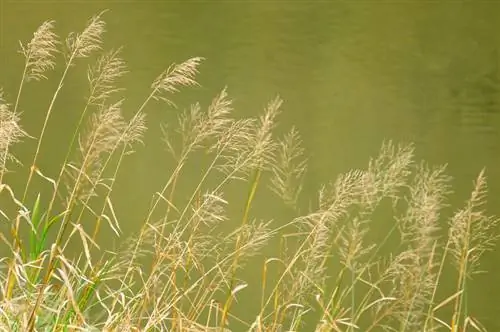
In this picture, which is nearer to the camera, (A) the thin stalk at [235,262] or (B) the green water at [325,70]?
(A) the thin stalk at [235,262]

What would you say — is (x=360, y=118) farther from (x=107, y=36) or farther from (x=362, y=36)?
(x=107, y=36)

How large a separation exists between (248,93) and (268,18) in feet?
2.49

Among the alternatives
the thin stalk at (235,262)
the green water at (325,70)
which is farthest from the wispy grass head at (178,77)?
the green water at (325,70)

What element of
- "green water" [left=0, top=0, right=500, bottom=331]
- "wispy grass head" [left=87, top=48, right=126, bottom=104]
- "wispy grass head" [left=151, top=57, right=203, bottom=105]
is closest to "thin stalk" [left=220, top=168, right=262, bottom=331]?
"wispy grass head" [left=151, top=57, right=203, bottom=105]

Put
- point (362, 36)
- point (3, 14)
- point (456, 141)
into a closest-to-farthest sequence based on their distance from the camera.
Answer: point (456, 141), point (362, 36), point (3, 14)

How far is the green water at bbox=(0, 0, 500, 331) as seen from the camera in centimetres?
444

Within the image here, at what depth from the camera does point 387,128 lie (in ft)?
15.1

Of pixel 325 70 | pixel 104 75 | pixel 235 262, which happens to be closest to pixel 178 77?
pixel 104 75

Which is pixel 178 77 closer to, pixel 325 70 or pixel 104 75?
pixel 104 75

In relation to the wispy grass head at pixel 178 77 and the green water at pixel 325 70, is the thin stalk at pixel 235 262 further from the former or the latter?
the green water at pixel 325 70

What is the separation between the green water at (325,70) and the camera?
4.44 metres

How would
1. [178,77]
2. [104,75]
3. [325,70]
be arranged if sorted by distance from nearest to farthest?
[178,77]
[104,75]
[325,70]

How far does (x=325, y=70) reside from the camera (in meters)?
5.03

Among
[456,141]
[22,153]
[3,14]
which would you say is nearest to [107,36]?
[3,14]
